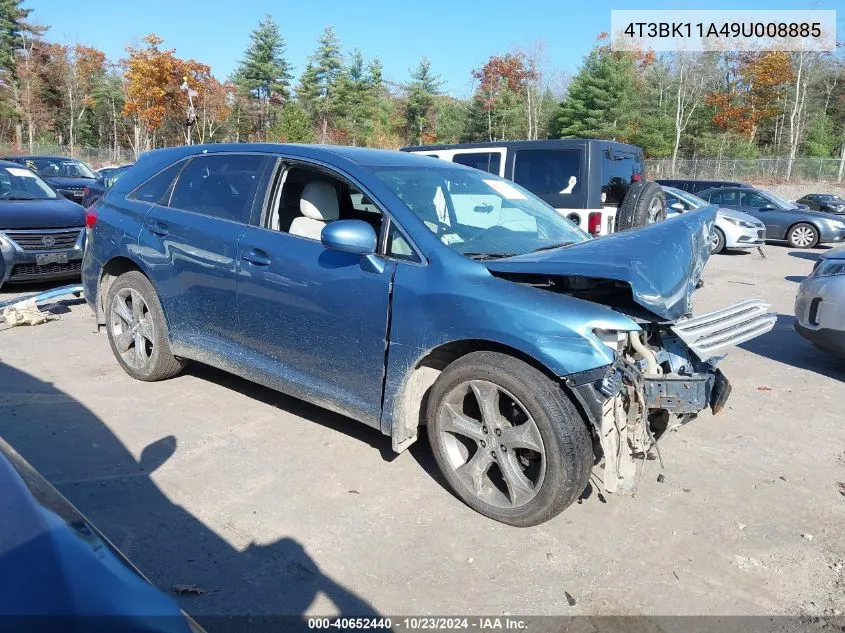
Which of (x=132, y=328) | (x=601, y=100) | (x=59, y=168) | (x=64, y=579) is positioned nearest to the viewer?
(x=64, y=579)

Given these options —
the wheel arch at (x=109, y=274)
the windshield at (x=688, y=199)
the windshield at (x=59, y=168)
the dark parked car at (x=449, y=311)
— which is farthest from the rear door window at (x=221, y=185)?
the windshield at (x=59, y=168)

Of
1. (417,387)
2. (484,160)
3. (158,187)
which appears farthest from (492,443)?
(484,160)

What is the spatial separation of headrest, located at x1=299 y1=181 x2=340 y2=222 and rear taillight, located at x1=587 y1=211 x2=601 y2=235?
512cm

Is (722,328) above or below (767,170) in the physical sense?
below

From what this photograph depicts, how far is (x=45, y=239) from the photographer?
8328 mm

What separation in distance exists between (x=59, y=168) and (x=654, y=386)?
17.3m

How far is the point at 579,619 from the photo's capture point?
2.61 metres

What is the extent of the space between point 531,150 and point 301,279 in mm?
6163

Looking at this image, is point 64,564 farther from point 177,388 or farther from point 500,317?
point 177,388

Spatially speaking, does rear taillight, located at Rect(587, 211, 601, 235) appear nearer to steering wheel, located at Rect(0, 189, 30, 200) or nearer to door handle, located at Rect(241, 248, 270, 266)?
door handle, located at Rect(241, 248, 270, 266)

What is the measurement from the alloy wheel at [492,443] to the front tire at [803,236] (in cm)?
1696

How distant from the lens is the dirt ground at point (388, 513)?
2.76 m

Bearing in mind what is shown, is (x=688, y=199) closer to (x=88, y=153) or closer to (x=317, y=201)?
(x=317, y=201)

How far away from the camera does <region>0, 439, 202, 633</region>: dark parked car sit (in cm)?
134
